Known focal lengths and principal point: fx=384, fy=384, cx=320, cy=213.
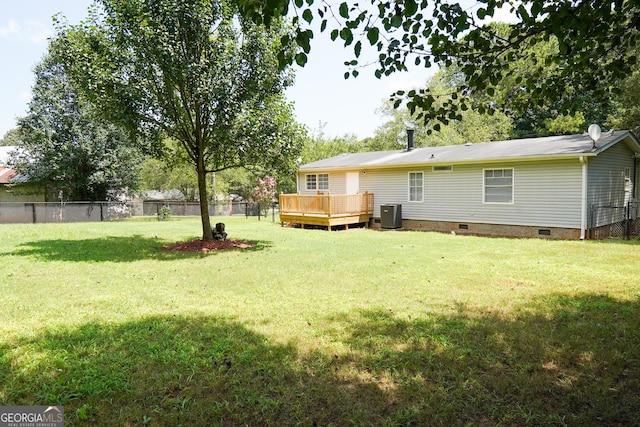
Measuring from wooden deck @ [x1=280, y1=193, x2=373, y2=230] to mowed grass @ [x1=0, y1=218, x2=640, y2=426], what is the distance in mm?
7577

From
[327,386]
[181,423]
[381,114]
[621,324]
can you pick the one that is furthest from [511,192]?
[381,114]

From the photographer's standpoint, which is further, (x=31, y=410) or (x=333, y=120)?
(x=333, y=120)

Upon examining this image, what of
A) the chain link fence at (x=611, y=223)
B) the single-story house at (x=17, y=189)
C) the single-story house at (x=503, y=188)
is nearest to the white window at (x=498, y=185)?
the single-story house at (x=503, y=188)

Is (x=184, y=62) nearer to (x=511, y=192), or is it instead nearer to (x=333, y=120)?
(x=511, y=192)

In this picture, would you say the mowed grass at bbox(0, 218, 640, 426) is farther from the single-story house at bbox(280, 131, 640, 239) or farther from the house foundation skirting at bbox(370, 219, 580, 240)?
the single-story house at bbox(280, 131, 640, 239)

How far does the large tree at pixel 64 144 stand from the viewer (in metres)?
21.1

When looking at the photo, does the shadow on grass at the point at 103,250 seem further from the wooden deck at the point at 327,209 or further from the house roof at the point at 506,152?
the house roof at the point at 506,152

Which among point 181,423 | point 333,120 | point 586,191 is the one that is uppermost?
point 333,120

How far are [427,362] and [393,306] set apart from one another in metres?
1.61

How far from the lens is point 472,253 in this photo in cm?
922

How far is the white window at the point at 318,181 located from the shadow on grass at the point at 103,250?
7268 millimetres

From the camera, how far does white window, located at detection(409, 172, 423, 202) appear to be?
601 inches

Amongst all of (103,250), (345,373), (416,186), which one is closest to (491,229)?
(416,186)

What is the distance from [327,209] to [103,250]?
791 centimetres
